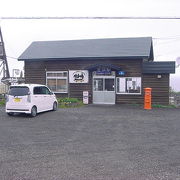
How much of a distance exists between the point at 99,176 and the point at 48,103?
1021cm

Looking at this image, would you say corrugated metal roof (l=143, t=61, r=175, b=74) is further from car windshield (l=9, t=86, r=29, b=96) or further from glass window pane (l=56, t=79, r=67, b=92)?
car windshield (l=9, t=86, r=29, b=96)

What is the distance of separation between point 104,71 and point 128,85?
2.28 m

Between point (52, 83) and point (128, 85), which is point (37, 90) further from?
point (128, 85)

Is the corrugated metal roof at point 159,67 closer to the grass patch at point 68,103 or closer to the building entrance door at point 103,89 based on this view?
the building entrance door at point 103,89

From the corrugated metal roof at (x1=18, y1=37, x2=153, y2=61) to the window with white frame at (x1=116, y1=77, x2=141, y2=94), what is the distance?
1909 millimetres

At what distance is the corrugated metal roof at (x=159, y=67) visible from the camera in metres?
18.6

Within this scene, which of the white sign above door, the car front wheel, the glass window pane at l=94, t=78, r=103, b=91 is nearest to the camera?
the car front wheel

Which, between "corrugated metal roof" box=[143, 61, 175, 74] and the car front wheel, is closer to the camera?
the car front wheel

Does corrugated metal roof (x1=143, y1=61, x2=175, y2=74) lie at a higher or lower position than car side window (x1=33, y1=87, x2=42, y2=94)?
higher

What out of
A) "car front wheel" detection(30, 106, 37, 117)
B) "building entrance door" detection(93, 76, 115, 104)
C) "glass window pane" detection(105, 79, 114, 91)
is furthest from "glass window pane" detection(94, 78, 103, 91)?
"car front wheel" detection(30, 106, 37, 117)

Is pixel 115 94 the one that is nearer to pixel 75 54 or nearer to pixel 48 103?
pixel 75 54

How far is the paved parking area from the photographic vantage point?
5039mm

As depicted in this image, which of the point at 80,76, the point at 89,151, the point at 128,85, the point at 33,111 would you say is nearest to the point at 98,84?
the point at 80,76

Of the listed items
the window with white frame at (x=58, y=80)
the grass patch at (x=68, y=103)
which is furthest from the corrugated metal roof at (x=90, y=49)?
the grass patch at (x=68, y=103)
